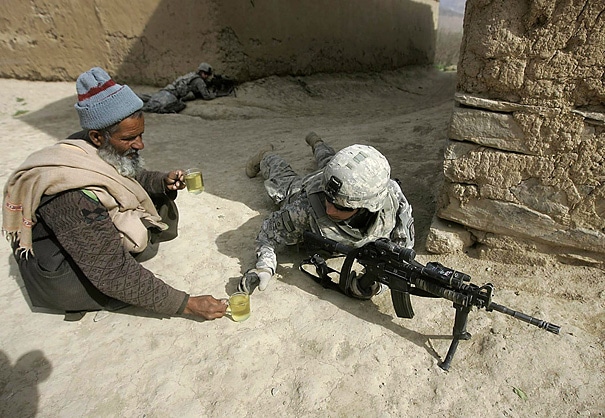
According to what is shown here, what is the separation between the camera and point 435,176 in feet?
12.3

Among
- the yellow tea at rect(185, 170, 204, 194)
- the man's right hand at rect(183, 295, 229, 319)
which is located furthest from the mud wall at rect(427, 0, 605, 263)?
the yellow tea at rect(185, 170, 204, 194)

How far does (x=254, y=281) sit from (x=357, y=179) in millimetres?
944

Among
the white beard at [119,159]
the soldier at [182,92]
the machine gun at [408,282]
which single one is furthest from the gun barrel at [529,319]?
the soldier at [182,92]

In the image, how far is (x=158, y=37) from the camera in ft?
24.1

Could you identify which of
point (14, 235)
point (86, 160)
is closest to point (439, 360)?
point (86, 160)

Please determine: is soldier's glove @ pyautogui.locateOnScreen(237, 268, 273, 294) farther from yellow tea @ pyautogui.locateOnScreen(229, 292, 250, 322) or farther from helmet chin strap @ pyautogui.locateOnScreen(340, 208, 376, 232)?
helmet chin strap @ pyautogui.locateOnScreen(340, 208, 376, 232)

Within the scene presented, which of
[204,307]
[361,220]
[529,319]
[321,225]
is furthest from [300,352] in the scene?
[529,319]

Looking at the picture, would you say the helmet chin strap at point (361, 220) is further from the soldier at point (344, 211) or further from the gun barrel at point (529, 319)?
the gun barrel at point (529, 319)

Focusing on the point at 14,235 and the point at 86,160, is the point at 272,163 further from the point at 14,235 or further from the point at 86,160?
the point at 14,235

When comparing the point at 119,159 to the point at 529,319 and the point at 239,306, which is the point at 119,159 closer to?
the point at 239,306

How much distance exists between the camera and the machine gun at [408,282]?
1926 millimetres

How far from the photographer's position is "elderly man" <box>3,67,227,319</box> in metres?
2.05

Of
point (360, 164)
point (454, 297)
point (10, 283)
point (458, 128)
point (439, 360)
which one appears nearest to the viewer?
point (454, 297)

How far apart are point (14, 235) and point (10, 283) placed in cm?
90
